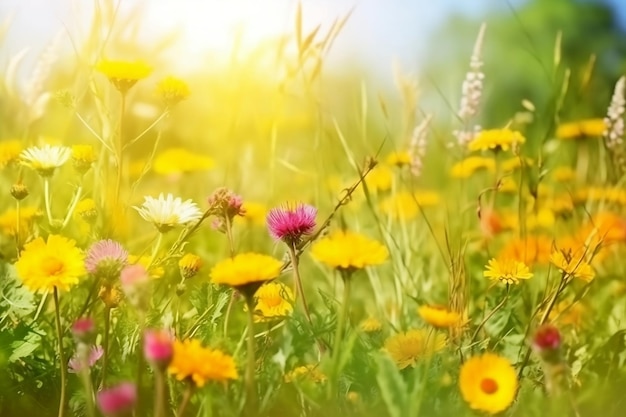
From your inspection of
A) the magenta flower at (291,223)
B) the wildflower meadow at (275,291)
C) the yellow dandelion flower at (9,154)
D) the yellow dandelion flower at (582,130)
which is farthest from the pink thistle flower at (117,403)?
the yellow dandelion flower at (582,130)

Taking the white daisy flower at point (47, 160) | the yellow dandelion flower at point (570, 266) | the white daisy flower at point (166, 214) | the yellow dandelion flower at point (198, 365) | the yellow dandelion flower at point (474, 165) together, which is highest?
the yellow dandelion flower at point (474, 165)

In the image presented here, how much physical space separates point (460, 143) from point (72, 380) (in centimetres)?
57

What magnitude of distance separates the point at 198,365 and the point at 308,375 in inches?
6.4

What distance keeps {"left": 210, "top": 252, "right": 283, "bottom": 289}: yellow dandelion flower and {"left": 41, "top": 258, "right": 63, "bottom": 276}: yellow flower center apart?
0.14 m

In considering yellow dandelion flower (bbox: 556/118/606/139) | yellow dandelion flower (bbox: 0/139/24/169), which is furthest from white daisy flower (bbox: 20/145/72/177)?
yellow dandelion flower (bbox: 556/118/606/139)

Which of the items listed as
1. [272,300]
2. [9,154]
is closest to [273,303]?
[272,300]

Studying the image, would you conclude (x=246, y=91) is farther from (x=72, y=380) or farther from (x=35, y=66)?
(x=72, y=380)

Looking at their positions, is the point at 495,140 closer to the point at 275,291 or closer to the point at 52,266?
the point at 275,291

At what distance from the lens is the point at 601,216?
1241 millimetres

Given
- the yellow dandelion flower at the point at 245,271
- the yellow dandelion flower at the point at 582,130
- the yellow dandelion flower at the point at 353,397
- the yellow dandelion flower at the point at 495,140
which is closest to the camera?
the yellow dandelion flower at the point at 245,271

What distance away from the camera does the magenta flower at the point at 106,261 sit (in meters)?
0.70

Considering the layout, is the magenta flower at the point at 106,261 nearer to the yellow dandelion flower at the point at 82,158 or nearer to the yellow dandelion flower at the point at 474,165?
the yellow dandelion flower at the point at 82,158

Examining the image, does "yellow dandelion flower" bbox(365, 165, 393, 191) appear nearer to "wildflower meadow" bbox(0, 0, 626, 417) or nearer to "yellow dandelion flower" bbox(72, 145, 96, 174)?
"wildflower meadow" bbox(0, 0, 626, 417)

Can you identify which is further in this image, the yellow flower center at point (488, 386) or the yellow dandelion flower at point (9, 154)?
the yellow dandelion flower at point (9, 154)
